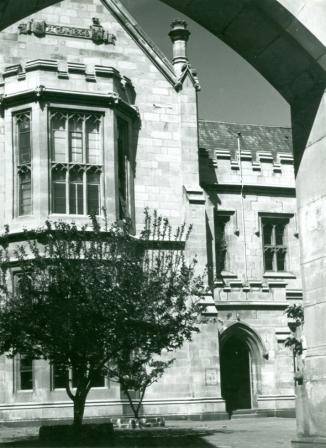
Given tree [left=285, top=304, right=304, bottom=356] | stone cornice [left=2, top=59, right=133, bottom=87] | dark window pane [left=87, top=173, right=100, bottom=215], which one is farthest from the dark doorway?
stone cornice [left=2, top=59, right=133, bottom=87]

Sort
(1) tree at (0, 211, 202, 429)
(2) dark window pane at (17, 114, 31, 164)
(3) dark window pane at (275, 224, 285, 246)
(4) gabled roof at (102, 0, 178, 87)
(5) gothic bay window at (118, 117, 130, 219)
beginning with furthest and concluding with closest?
(3) dark window pane at (275, 224, 285, 246) → (4) gabled roof at (102, 0, 178, 87) → (5) gothic bay window at (118, 117, 130, 219) → (2) dark window pane at (17, 114, 31, 164) → (1) tree at (0, 211, 202, 429)

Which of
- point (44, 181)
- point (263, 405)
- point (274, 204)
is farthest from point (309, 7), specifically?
point (274, 204)

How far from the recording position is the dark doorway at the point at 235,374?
23438mm

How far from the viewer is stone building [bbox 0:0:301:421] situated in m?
20.2

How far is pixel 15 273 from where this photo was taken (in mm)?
19703

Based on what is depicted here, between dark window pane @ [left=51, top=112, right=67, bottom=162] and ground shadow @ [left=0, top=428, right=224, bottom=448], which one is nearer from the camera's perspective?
ground shadow @ [left=0, top=428, right=224, bottom=448]

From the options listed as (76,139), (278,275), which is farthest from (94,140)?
(278,275)

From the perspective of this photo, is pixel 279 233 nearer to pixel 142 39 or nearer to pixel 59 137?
pixel 142 39

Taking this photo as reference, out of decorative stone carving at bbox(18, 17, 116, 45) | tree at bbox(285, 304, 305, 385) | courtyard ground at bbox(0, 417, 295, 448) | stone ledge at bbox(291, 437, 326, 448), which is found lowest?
Answer: courtyard ground at bbox(0, 417, 295, 448)

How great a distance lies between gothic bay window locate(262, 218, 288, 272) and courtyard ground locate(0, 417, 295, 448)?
861 cm

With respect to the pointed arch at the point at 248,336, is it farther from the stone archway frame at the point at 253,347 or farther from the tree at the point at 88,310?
the tree at the point at 88,310

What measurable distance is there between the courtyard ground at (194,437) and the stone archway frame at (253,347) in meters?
5.00

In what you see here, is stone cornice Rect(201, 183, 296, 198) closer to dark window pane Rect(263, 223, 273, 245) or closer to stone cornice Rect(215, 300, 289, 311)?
dark window pane Rect(263, 223, 273, 245)

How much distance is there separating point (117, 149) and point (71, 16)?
4176 millimetres
